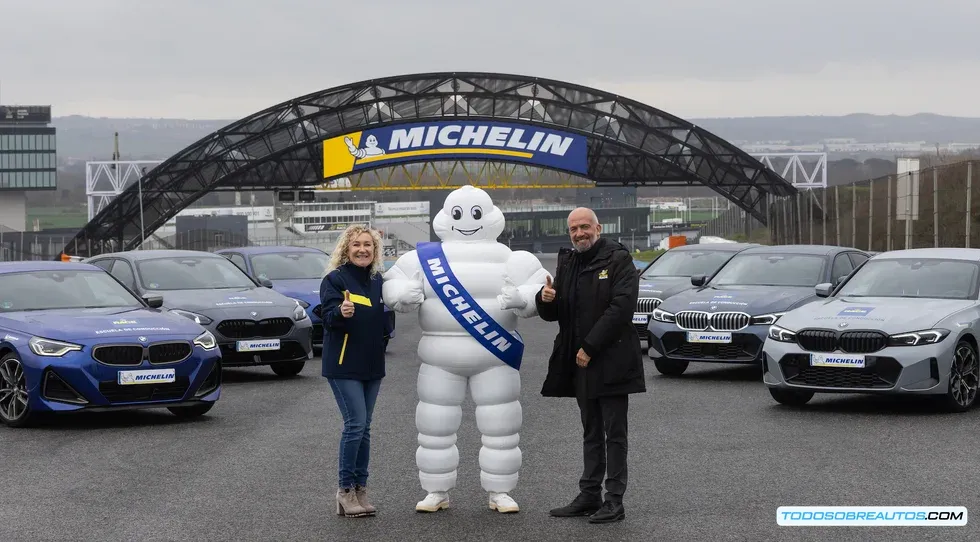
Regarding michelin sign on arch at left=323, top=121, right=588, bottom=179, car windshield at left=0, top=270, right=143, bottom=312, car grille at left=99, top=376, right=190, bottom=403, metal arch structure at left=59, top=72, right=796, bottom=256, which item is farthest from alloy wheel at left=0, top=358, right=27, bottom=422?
metal arch structure at left=59, top=72, right=796, bottom=256

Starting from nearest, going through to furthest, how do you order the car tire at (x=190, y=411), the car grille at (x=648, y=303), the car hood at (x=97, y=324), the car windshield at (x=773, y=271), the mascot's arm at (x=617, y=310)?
the mascot's arm at (x=617, y=310)
the car hood at (x=97, y=324)
the car tire at (x=190, y=411)
the car windshield at (x=773, y=271)
the car grille at (x=648, y=303)

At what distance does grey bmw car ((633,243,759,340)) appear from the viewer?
1941 centimetres

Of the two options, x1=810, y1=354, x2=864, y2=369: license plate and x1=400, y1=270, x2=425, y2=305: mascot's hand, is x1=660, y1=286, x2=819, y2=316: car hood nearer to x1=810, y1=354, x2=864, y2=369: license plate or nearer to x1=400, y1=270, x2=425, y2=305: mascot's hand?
x1=810, y1=354, x2=864, y2=369: license plate

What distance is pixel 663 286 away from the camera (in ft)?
64.5

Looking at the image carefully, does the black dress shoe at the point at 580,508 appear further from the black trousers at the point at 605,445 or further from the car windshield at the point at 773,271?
the car windshield at the point at 773,271

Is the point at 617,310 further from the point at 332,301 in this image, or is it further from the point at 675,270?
the point at 675,270

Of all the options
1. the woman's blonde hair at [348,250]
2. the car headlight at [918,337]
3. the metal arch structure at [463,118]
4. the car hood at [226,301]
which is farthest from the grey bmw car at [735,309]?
the metal arch structure at [463,118]

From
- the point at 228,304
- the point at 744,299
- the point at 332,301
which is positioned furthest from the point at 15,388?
the point at 744,299

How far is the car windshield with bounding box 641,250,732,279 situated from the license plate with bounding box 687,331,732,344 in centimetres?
488

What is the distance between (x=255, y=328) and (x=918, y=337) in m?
7.67

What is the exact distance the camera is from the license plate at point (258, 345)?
1591 centimetres

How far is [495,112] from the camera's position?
60219 mm

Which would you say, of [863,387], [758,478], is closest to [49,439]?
[758,478]

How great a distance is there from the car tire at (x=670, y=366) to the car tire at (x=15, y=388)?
7422mm
